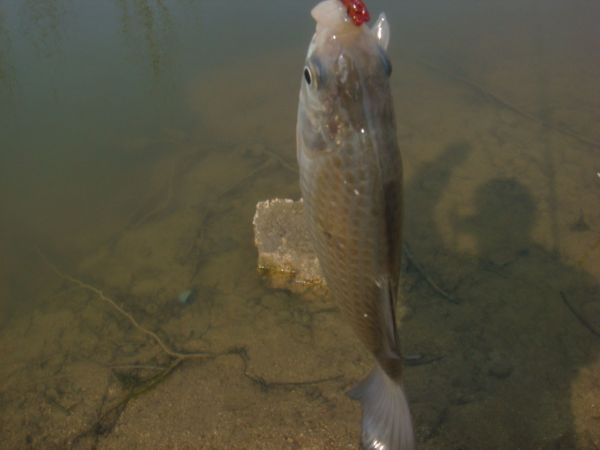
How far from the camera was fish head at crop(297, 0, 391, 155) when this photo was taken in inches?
50.1

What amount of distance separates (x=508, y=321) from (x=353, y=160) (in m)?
2.38

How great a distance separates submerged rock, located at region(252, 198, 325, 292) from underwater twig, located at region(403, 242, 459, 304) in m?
0.67

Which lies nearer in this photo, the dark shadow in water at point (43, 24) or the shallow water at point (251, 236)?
the shallow water at point (251, 236)

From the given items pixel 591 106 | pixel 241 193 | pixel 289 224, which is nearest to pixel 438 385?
pixel 289 224

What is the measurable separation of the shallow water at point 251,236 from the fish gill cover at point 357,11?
1929 mm

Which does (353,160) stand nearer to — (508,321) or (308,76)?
(308,76)

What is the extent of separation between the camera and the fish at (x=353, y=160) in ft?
4.19

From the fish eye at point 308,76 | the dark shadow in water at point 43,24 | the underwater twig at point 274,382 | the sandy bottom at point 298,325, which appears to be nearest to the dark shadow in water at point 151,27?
the dark shadow in water at point 43,24

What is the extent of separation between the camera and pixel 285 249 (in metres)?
3.70

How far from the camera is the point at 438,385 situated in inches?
112

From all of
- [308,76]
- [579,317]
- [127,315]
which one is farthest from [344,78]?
[127,315]

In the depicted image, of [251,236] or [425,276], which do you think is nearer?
[425,276]

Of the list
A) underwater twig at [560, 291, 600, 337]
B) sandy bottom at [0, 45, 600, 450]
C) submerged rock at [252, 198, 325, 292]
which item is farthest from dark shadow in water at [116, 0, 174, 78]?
underwater twig at [560, 291, 600, 337]

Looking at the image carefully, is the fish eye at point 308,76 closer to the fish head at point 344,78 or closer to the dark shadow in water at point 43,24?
the fish head at point 344,78
